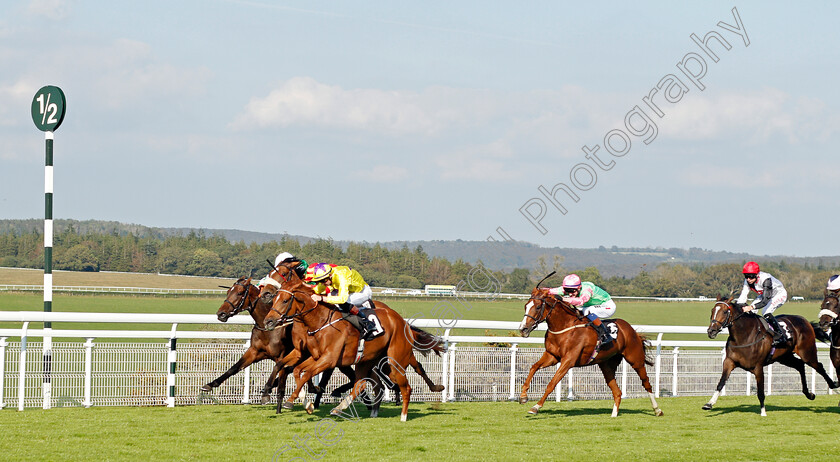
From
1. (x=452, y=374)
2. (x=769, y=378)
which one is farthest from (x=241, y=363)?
(x=769, y=378)

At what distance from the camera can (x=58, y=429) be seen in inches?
257

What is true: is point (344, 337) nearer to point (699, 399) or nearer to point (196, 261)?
point (699, 399)

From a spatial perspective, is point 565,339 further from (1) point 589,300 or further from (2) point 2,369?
(2) point 2,369

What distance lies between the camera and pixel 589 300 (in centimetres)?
915

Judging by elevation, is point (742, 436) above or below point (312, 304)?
below

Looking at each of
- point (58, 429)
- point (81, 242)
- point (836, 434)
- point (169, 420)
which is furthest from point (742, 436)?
point (81, 242)

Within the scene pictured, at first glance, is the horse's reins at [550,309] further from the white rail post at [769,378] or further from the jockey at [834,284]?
the white rail post at [769,378]

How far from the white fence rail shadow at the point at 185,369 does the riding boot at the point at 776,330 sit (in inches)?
61.2

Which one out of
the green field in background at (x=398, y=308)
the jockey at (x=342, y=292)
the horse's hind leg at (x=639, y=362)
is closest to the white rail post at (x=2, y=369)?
the jockey at (x=342, y=292)

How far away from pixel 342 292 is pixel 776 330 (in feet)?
15.4

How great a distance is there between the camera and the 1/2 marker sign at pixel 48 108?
347 inches

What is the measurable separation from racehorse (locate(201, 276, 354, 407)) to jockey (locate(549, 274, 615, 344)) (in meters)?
2.61

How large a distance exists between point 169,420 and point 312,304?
4.84 ft

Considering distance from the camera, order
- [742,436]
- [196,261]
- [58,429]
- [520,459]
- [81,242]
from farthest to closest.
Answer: [81,242]
[196,261]
[742,436]
[58,429]
[520,459]
